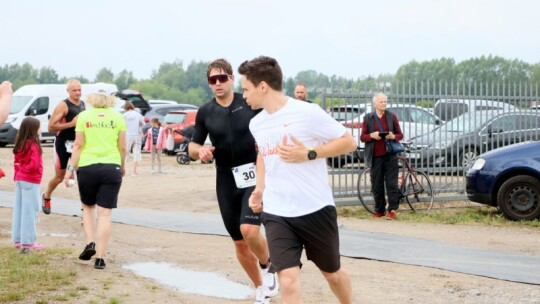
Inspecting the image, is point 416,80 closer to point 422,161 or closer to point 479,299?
point 422,161

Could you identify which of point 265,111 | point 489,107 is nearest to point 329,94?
point 489,107

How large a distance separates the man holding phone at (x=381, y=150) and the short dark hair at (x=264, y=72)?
8785 mm

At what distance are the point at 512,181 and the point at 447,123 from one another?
2.63 metres

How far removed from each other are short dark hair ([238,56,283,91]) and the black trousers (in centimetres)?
906

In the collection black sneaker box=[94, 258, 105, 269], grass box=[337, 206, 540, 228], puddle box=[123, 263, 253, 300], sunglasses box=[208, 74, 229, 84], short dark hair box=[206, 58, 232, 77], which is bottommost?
grass box=[337, 206, 540, 228]

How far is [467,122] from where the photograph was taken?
1786cm

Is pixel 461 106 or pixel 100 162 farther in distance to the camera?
pixel 461 106

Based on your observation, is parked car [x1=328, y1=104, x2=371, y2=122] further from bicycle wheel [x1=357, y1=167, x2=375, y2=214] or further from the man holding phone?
bicycle wheel [x1=357, y1=167, x2=375, y2=214]

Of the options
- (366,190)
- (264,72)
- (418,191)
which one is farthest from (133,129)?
(264,72)

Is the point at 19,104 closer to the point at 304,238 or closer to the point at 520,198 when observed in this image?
the point at 520,198

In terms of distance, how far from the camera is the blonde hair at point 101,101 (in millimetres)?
10117

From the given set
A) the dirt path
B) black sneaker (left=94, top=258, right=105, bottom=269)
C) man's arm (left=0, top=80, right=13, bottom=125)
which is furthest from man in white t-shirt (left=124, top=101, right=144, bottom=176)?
man's arm (left=0, top=80, right=13, bottom=125)

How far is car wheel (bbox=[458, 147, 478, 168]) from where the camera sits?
698 inches

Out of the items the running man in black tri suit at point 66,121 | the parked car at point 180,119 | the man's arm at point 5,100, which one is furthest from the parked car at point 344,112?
the parked car at point 180,119
